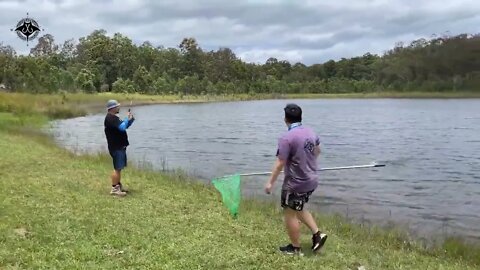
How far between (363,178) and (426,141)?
15604mm

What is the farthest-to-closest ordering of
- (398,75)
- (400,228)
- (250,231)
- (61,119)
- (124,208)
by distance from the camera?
(398,75), (61,119), (400,228), (124,208), (250,231)

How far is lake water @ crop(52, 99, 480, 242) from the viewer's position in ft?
48.2

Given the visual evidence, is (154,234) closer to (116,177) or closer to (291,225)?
(291,225)

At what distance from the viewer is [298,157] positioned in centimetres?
743

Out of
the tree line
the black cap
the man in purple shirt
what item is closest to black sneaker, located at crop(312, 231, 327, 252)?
the man in purple shirt

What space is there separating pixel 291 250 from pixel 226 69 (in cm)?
13498

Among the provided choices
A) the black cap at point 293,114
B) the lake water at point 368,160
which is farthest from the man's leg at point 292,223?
the lake water at point 368,160

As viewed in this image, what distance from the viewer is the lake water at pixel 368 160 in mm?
14695

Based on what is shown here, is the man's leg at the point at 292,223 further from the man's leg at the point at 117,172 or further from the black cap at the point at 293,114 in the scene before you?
the man's leg at the point at 117,172

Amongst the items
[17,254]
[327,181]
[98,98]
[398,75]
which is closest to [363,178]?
[327,181]

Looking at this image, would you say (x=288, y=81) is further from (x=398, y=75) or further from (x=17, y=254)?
(x=17, y=254)

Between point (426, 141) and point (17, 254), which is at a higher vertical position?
point (17, 254)

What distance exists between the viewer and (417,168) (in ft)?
76.4

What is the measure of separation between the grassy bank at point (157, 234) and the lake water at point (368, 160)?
264cm
